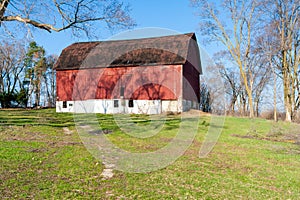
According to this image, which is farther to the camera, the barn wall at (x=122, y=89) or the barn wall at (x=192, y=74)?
the barn wall at (x=192, y=74)

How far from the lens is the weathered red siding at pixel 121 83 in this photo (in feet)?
77.9

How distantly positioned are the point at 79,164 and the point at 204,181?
3.28 m

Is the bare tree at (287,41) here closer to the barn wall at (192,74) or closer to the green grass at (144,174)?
the barn wall at (192,74)

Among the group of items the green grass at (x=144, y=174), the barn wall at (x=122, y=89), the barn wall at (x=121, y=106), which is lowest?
the green grass at (x=144, y=174)

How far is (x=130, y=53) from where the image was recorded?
2583 centimetres

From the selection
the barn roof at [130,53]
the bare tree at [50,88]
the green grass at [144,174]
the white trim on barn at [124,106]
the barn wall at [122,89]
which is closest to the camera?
the green grass at [144,174]

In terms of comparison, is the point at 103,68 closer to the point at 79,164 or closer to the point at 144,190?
the point at 79,164

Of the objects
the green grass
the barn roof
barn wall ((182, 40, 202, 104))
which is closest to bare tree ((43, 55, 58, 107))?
the barn roof

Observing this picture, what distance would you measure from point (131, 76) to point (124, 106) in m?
2.97

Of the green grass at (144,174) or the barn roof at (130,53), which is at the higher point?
the barn roof at (130,53)

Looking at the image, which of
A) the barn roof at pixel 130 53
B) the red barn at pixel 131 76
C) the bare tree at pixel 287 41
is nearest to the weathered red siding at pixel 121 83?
the red barn at pixel 131 76

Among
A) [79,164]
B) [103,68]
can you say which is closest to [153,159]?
[79,164]

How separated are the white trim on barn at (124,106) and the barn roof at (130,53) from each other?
357cm

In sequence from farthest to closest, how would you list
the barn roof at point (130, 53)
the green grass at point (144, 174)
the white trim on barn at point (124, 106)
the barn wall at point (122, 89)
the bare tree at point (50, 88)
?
the bare tree at point (50, 88), the barn roof at point (130, 53), the barn wall at point (122, 89), the white trim on barn at point (124, 106), the green grass at point (144, 174)
